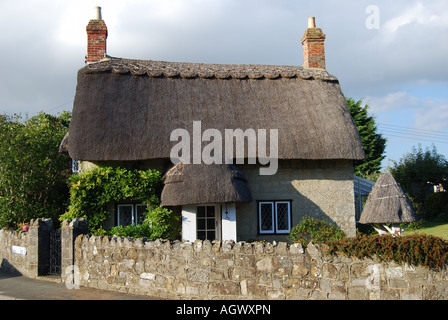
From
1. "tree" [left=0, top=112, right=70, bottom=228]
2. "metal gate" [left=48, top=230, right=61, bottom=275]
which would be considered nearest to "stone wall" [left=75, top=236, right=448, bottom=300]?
"metal gate" [left=48, top=230, right=61, bottom=275]

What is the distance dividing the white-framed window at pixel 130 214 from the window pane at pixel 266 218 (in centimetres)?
370

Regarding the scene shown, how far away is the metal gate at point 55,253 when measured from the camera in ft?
33.4

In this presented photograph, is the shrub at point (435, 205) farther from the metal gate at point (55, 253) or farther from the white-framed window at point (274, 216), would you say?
the metal gate at point (55, 253)

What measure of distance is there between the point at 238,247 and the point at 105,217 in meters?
5.84

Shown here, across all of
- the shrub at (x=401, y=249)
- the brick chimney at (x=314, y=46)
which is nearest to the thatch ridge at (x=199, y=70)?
the brick chimney at (x=314, y=46)

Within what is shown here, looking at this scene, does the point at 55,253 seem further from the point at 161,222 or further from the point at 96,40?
the point at 96,40

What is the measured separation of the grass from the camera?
52.6ft

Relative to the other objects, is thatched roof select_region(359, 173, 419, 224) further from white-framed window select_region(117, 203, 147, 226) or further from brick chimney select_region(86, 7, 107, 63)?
brick chimney select_region(86, 7, 107, 63)

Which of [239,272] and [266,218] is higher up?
[266,218]

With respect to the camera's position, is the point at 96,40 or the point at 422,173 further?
the point at 422,173

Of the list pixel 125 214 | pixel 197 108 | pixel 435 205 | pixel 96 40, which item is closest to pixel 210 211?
pixel 125 214

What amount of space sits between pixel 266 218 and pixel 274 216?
0.26 m

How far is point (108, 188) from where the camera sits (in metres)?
12.0
